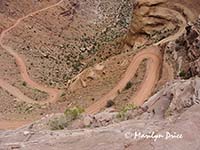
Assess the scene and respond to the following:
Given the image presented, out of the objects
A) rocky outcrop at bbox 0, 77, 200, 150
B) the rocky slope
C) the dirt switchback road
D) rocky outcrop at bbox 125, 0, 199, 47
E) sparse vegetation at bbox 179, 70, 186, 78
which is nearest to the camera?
rocky outcrop at bbox 0, 77, 200, 150

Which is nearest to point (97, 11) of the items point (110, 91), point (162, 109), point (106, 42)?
point (106, 42)

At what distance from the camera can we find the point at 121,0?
78.4m

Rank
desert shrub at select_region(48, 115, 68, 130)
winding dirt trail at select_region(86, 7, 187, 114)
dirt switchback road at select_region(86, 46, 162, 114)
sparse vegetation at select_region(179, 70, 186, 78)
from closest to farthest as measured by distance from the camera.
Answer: desert shrub at select_region(48, 115, 68, 130) → sparse vegetation at select_region(179, 70, 186, 78) → winding dirt trail at select_region(86, 7, 187, 114) → dirt switchback road at select_region(86, 46, 162, 114)

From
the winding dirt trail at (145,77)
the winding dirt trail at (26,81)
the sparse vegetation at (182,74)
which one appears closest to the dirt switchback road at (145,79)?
the winding dirt trail at (145,77)

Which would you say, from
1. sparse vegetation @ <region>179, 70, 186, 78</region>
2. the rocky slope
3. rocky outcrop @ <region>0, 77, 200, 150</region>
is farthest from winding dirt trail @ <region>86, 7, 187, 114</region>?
rocky outcrop @ <region>0, 77, 200, 150</region>

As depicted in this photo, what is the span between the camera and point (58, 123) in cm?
2472

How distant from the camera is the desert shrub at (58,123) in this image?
24.5m

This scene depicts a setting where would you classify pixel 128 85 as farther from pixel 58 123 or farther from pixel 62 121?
pixel 58 123

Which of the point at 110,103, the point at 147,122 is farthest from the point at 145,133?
the point at 110,103

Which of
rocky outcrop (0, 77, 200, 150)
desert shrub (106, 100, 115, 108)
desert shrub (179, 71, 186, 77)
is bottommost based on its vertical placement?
rocky outcrop (0, 77, 200, 150)

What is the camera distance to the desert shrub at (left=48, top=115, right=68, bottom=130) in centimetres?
→ 2448

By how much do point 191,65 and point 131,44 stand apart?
2303 cm

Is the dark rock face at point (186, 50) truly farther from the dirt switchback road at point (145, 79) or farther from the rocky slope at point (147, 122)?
the dirt switchback road at point (145, 79)

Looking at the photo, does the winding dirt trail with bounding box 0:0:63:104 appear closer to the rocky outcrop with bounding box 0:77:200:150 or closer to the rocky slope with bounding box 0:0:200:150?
the rocky slope with bounding box 0:0:200:150
